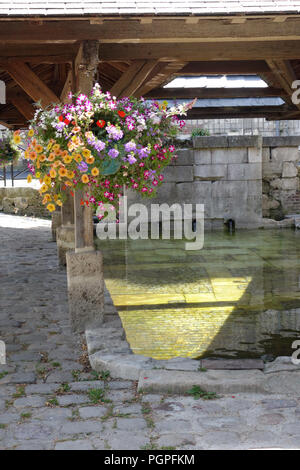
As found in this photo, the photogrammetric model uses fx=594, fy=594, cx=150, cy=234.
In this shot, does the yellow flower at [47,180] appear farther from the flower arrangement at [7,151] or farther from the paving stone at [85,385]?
the flower arrangement at [7,151]

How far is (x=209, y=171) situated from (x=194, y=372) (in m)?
8.50

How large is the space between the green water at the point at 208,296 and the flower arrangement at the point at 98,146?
126cm

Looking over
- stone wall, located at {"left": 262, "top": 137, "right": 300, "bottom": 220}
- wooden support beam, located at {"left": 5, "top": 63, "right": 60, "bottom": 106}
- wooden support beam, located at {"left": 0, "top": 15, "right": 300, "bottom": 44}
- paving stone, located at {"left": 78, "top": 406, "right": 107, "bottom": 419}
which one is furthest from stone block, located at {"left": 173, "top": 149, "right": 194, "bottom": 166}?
paving stone, located at {"left": 78, "top": 406, "right": 107, "bottom": 419}

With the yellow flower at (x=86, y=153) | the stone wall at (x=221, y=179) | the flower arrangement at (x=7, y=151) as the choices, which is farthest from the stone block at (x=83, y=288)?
the flower arrangement at (x=7, y=151)

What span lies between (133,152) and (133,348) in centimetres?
152

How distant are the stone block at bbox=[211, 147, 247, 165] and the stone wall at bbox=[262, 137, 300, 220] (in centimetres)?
60

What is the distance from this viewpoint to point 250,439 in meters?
3.06

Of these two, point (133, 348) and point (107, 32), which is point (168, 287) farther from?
point (107, 32)

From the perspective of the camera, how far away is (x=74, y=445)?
9.93ft

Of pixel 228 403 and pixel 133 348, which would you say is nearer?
pixel 228 403

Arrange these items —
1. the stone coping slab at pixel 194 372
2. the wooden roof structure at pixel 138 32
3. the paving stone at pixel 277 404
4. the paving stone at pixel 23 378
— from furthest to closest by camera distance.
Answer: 1. the wooden roof structure at pixel 138 32
2. the paving stone at pixel 23 378
3. the stone coping slab at pixel 194 372
4. the paving stone at pixel 277 404

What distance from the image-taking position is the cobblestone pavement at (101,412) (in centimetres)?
306

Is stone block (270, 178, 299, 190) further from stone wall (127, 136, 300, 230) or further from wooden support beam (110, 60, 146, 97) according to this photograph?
wooden support beam (110, 60, 146, 97)

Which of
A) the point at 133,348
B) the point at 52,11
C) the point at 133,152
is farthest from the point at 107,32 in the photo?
the point at 133,348
